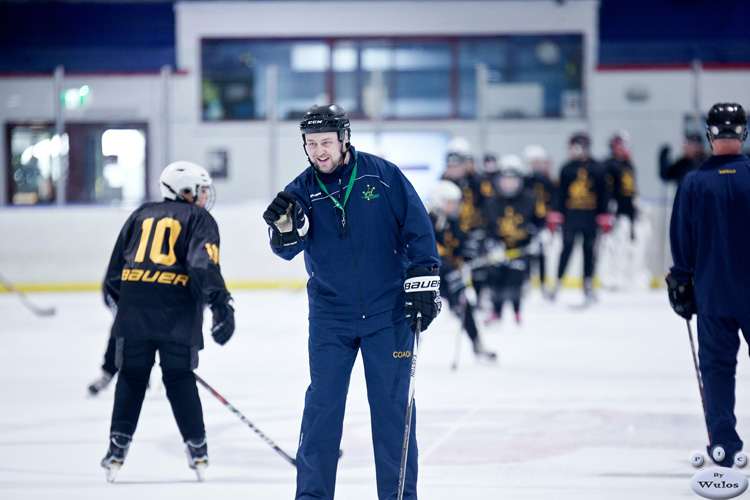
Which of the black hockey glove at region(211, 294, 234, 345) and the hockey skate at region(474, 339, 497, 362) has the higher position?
the black hockey glove at region(211, 294, 234, 345)

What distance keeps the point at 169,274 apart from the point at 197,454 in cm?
65

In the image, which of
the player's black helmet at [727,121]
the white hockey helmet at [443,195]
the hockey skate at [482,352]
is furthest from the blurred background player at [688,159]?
the player's black helmet at [727,121]

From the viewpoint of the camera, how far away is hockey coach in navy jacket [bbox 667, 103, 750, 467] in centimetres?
371

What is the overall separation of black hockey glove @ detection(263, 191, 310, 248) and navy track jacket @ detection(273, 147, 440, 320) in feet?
0.15

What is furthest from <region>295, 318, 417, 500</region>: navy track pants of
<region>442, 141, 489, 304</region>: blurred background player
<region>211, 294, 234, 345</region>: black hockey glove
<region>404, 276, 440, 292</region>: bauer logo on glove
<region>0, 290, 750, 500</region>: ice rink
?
<region>442, 141, 489, 304</region>: blurred background player

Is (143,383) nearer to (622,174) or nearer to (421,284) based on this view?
(421,284)

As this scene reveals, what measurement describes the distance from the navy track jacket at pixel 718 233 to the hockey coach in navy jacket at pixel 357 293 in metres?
1.20

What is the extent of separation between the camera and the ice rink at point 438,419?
12.3ft

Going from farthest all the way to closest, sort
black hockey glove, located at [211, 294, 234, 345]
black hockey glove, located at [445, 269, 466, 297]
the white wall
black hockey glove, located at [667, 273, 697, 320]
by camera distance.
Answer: the white wall → black hockey glove, located at [445, 269, 466, 297] → black hockey glove, located at [667, 273, 697, 320] → black hockey glove, located at [211, 294, 234, 345]

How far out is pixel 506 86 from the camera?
1490cm

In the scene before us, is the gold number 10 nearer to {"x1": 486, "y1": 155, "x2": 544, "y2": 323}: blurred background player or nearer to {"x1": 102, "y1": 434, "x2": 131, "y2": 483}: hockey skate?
{"x1": 102, "y1": 434, "x2": 131, "y2": 483}: hockey skate

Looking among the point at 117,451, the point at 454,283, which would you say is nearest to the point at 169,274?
the point at 117,451

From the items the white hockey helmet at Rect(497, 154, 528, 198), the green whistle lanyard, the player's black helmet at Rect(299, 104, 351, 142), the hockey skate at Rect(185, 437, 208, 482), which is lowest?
the hockey skate at Rect(185, 437, 208, 482)

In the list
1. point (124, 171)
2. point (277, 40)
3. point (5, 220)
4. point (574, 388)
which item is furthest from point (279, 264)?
point (574, 388)
